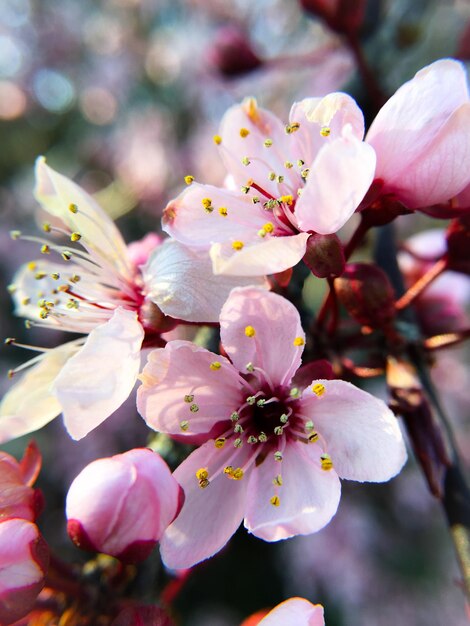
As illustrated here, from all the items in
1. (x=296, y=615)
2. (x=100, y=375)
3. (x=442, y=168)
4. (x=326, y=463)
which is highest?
(x=442, y=168)

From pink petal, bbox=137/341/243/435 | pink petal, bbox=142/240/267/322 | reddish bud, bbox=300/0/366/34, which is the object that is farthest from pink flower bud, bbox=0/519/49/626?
reddish bud, bbox=300/0/366/34

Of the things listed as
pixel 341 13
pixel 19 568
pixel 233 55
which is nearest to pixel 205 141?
pixel 233 55

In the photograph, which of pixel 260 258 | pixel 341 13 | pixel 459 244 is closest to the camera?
pixel 260 258

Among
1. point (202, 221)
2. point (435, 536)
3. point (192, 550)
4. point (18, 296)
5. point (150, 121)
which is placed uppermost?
point (202, 221)

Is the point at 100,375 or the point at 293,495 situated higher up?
the point at 100,375

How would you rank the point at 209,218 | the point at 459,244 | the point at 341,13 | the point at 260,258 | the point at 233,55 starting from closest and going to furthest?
the point at 260,258 < the point at 209,218 < the point at 459,244 < the point at 341,13 < the point at 233,55

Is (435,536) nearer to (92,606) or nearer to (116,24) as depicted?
(92,606)

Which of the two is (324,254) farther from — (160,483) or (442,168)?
(160,483)

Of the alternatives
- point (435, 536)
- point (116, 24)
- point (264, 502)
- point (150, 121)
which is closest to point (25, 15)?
point (116, 24)
